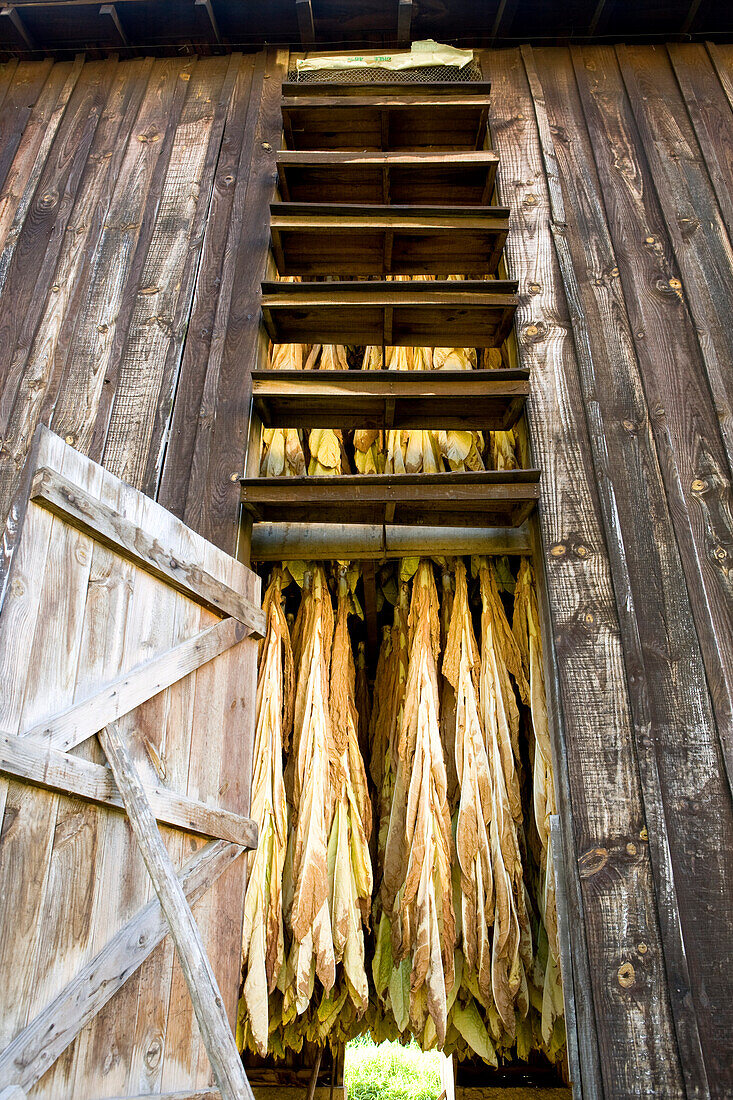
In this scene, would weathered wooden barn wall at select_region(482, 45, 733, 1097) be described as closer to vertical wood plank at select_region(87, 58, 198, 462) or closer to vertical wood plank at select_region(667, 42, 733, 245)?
vertical wood plank at select_region(667, 42, 733, 245)

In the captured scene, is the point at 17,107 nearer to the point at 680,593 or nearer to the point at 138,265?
the point at 138,265

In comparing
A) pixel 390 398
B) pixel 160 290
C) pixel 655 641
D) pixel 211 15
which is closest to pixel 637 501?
pixel 655 641

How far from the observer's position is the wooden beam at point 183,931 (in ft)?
6.24

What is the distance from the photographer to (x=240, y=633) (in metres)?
3.05

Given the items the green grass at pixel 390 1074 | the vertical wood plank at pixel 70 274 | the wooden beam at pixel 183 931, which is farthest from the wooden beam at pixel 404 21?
the green grass at pixel 390 1074

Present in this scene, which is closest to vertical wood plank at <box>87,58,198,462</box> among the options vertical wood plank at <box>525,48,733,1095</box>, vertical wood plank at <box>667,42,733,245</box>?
vertical wood plank at <box>525,48,733,1095</box>

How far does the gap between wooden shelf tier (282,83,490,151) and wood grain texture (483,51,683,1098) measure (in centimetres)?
53

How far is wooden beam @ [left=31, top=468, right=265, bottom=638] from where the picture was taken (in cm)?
235

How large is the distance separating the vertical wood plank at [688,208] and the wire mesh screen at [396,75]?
97 cm

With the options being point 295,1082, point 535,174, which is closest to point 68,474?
point 535,174

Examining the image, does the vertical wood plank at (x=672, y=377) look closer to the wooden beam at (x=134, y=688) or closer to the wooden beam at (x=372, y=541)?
the wooden beam at (x=372, y=541)

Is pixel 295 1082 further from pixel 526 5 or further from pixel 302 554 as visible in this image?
pixel 526 5

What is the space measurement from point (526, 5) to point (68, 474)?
4.48 metres

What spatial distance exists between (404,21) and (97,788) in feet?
16.2
